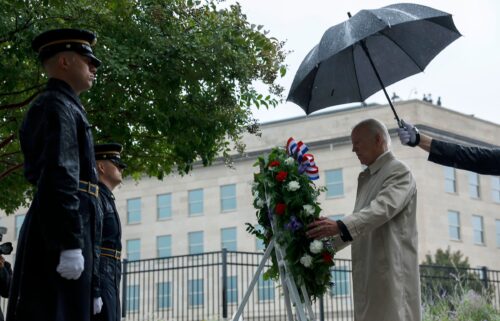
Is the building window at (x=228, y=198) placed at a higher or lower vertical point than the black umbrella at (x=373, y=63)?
higher

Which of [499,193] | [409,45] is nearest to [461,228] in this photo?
[499,193]

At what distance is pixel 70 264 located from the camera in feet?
15.7

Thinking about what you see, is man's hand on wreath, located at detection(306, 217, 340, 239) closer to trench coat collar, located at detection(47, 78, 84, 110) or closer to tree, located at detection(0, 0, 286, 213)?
trench coat collar, located at detection(47, 78, 84, 110)

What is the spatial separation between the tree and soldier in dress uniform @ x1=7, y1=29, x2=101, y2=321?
6.09 m

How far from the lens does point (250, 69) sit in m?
12.6

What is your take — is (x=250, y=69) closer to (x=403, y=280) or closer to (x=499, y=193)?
(x=403, y=280)

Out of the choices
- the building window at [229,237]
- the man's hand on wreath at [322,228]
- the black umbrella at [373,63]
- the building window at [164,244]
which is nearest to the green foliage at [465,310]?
the black umbrella at [373,63]

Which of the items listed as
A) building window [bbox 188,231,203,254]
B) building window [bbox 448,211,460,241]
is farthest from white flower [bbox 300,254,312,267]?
building window [bbox 188,231,203,254]

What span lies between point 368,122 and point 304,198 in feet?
2.83

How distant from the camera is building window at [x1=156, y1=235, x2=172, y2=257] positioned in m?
65.8

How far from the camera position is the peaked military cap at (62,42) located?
17.7ft

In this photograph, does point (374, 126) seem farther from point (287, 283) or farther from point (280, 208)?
point (287, 283)

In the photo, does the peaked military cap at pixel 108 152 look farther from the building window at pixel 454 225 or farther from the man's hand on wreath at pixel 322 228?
the building window at pixel 454 225

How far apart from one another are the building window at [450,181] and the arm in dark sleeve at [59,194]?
56744 mm
